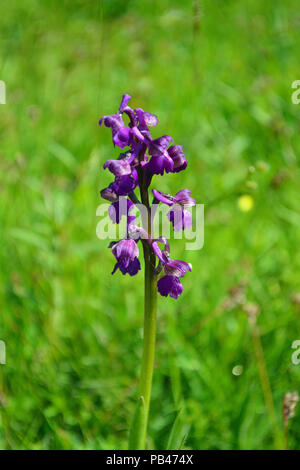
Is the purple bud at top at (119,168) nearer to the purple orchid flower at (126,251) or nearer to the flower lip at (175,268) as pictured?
the purple orchid flower at (126,251)

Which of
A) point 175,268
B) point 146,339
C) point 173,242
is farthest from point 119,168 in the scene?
point 173,242

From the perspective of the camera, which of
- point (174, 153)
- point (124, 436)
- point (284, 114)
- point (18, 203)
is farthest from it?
point (284, 114)

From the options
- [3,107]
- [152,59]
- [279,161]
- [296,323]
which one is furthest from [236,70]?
[296,323]

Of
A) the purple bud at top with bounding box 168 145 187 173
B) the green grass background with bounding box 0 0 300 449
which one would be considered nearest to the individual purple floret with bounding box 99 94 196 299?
the purple bud at top with bounding box 168 145 187 173

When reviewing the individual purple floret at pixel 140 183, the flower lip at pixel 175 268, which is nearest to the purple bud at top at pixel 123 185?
the individual purple floret at pixel 140 183

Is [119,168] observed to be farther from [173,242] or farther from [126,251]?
[173,242]
